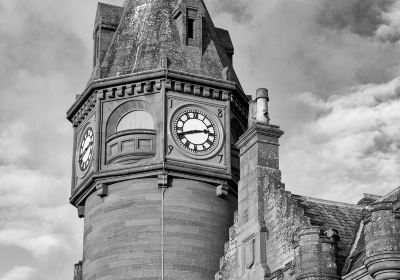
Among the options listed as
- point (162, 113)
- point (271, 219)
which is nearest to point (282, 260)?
point (271, 219)

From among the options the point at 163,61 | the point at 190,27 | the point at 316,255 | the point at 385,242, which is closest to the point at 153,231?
the point at 163,61

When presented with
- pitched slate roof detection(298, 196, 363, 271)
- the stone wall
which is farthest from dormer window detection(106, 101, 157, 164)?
pitched slate roof detection(298, 196, 363, 271)

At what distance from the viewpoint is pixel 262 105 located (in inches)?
1515

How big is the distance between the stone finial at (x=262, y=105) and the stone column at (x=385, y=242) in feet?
33.8

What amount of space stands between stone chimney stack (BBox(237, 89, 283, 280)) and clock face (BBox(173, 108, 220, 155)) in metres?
5.91

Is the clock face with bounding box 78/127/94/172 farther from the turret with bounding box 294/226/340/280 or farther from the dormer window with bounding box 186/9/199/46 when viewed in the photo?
the turret with bounding box 294/226/340/280

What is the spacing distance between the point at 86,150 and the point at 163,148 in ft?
14.0

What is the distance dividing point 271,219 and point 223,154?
9.60 metres

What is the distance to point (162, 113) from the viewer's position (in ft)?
145

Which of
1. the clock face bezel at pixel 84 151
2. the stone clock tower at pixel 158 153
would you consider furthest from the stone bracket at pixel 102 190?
the clock face bezel at pixel 84 151

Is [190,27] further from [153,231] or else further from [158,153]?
[153,231]

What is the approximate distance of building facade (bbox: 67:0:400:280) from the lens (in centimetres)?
4228

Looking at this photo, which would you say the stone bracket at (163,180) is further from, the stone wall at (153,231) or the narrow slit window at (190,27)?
the narrow slit window at (190,27)

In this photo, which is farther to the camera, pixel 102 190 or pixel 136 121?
pixel 136 121
